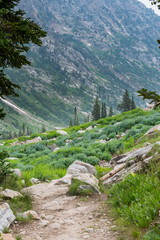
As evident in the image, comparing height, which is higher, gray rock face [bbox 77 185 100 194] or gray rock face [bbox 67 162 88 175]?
gray rock face [bbox 77 185 100 194]

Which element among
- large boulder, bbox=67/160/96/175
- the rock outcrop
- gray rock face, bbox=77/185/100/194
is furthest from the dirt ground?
large boulder, bbox=67/160/96/175

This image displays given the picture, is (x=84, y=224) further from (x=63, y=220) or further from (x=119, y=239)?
(x=119, y=239)

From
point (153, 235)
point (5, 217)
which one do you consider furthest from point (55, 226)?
point (153, 235)

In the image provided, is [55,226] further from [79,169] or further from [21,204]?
[79,169]

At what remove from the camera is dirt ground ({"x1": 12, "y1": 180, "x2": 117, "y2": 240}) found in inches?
183

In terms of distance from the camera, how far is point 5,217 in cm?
492

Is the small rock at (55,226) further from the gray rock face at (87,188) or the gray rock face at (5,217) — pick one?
the gray rock face at (87,188)

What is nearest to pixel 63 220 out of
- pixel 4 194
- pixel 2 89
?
pixel 4 194

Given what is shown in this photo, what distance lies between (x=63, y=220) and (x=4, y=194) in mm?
2058

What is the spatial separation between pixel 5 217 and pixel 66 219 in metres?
1.75

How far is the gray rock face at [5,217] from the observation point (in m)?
4.71

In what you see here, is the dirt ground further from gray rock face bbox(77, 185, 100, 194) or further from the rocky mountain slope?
gray rock face bbox(77, 185, 100, 194)

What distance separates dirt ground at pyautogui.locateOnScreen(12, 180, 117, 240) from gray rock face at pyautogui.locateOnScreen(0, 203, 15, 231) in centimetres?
23

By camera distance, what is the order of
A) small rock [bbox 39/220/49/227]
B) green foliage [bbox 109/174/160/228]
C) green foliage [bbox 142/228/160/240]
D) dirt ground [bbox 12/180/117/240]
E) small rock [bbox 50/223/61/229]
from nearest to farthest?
1. green foliage [bbox 142/228/160/240]
2. green foliage [bbox 109/174/160/228]
3. dirt ground [bbox 12/180/117/240]
4. small rock [bbox 50/223/61/229]
5. small rock [bbox 39/220/49/227]
